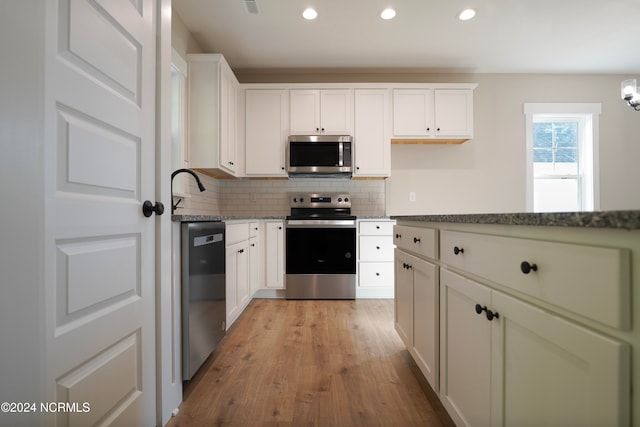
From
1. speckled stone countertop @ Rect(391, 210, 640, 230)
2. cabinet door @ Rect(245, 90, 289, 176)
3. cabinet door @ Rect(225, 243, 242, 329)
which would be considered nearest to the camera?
speckled stone countertop @ Rect(391, 210, 640, 230)

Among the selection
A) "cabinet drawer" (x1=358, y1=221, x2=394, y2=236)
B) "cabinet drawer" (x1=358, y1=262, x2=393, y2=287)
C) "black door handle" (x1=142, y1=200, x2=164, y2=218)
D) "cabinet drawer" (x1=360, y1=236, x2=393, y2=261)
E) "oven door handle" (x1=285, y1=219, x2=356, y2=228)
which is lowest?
"cabinet drawer" (x1=358, y1=262, x2=393, y2=287)

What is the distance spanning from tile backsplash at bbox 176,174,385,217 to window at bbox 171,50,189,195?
39.0 inches

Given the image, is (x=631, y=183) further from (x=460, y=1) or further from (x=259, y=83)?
(x=259, y=83)

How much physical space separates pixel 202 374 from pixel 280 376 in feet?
1.43

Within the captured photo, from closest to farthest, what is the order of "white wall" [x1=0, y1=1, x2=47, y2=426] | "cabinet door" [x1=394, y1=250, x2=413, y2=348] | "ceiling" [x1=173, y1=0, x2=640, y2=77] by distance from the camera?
"white wall" [x1=0, y1=1, x2=47, y2=426], "cabinet door" [x1=394, y1=250, x2=413, y2=348], "ceiling" [x1=173, y1=0, x2=640, y2=77]

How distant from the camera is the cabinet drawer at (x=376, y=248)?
3.11 meters

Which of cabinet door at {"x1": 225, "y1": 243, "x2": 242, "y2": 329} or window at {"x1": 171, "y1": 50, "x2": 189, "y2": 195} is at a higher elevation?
window at {"x1": 171, "y1": 50, "x2": 189, "y2": 195}

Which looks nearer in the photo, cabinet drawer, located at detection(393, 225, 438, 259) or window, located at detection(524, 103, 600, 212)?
cabinet drawer, located at detection(393, 225, 438, 259)

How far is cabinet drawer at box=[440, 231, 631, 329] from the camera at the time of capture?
49 centimetres

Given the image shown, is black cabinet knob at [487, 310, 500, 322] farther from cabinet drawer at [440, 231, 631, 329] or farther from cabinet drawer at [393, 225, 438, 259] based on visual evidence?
cabinet drawer at [393, 225, 438, 259]

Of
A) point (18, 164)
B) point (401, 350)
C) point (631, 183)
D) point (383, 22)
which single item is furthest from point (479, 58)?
point (18, 164)

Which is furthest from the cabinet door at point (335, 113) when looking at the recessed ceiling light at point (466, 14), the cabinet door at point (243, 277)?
the cabinet door at point (243, 277)

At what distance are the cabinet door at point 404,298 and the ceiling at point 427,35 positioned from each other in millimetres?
2228

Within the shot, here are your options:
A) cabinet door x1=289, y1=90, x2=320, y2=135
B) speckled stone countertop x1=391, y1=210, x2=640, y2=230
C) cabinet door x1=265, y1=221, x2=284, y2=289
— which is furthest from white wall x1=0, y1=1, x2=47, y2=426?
cabinet door x1=289, y1=90, x2=320, y2=135
